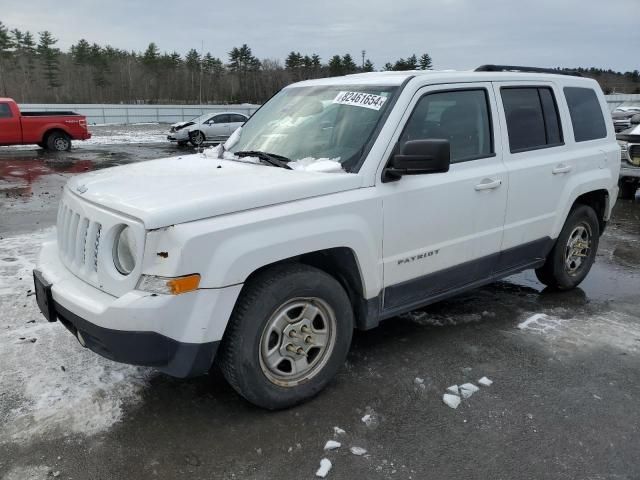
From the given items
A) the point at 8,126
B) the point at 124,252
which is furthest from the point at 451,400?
the point at 8,126

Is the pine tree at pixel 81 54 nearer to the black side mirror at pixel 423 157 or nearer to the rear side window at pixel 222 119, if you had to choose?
the rear side window at pixel 222 119

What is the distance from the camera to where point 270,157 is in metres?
3.58

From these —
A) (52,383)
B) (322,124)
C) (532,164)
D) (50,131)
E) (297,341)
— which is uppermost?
(322,124)

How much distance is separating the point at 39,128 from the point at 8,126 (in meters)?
0.95

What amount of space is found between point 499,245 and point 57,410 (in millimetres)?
3216

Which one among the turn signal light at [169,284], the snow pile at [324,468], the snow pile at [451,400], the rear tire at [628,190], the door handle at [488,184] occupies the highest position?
the door handle at [488,184]

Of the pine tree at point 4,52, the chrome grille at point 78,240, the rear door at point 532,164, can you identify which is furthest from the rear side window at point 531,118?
the pine tree at point 4,52

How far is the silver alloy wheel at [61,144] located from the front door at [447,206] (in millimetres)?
19016

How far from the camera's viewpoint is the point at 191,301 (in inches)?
103

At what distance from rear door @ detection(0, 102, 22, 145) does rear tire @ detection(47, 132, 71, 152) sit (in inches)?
40.2

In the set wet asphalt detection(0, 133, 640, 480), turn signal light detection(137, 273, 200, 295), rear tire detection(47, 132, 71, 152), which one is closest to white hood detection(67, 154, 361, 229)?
turn signal light detection(137, 273, 200, 295)

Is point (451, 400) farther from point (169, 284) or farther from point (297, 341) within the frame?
point (169, 284)

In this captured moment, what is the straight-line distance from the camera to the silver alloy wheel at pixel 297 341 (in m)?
3.01

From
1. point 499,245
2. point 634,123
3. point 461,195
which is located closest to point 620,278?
point 499,245
